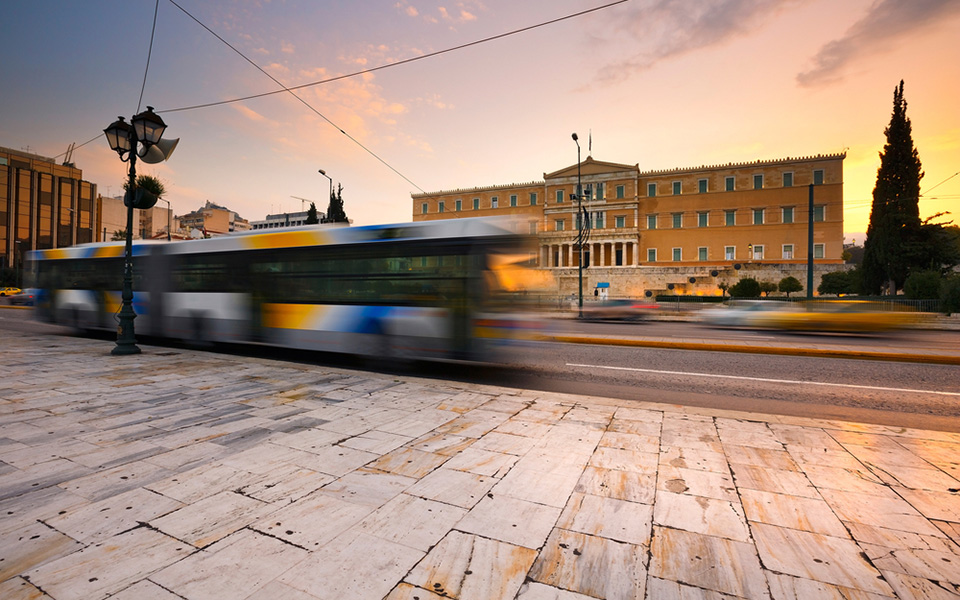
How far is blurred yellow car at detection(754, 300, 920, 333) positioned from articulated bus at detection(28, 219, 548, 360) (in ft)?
36.3

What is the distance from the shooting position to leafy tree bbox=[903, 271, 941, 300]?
22.6 m

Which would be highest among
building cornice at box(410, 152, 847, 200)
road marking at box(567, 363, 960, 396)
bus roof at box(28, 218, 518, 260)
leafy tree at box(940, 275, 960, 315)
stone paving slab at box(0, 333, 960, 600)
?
building cornice at box(410, 152, 847, 200)

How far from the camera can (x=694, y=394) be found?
21.3ft

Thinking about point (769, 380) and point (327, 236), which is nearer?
point (769, 380)

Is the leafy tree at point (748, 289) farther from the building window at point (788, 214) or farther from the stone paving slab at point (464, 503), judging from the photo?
the stone paving slab at point (464, 503)

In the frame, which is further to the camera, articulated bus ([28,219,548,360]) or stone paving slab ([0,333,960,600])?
articulated bus ([28,219,548,360])

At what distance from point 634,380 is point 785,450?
3.51 meters

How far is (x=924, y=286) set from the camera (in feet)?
75.7

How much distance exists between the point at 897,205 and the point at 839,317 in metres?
27.9

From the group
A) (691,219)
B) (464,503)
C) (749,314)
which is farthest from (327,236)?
(691,219)

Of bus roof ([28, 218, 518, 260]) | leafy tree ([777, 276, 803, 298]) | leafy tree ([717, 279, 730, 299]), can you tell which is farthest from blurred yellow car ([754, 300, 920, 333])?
leafy tree ([717, 279, 730, 299])

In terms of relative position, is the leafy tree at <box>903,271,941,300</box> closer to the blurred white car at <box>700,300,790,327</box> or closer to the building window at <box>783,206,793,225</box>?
the blurred white car at <box>700,300,790,327</box>

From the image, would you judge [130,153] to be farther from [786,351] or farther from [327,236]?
[786,351]

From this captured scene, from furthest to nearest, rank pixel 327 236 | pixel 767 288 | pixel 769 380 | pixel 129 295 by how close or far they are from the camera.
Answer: pixel 767 288 < pixel 129 295 < pixel 327 236 < pixel 769 380
